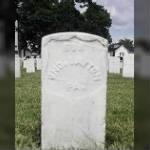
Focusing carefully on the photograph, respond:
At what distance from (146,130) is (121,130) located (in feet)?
3.10

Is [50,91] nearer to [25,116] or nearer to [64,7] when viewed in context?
[25,116]

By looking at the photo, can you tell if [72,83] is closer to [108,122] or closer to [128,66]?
[108,122]

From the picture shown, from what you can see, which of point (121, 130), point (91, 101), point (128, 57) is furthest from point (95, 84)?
point (128, 57)

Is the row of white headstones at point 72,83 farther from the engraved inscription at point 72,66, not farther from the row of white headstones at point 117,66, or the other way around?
the row of white headstones at point 117,66

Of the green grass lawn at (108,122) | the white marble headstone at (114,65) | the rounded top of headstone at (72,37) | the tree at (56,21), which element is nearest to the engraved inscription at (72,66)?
the rounded top of headstone at (72,37)

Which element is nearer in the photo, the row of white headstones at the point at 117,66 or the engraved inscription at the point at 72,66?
the engraved inscription at the point at 72,66

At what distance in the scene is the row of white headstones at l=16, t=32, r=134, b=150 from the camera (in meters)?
4.24

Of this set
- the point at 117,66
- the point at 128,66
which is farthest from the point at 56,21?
the point at 128,66

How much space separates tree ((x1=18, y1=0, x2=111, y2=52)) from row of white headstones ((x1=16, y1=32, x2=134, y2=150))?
38.5m

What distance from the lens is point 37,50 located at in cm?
4575

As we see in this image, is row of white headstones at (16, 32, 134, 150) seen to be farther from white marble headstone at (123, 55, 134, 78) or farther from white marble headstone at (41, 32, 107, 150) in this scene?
white marble headstone at (123, 55, 134, 78)

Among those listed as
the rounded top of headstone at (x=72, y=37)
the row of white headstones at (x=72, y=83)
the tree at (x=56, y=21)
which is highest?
the tree at (x=56, y=21)

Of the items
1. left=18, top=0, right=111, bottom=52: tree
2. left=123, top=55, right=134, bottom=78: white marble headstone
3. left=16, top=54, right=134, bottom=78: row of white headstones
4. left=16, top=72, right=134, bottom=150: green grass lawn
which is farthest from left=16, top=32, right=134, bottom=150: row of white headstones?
left=18, top=0, right=111, bottom=52: tree

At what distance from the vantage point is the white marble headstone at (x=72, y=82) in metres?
4.24
